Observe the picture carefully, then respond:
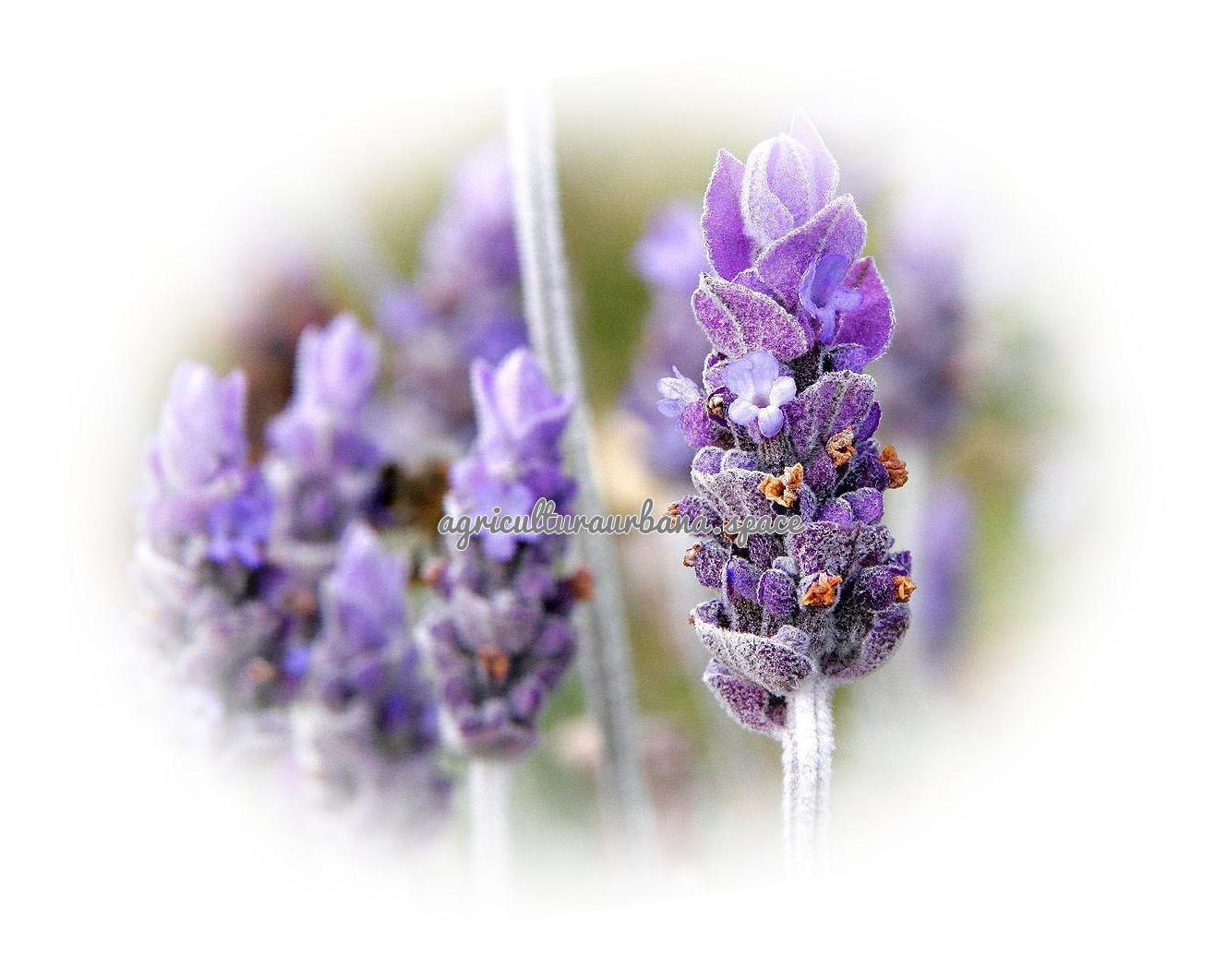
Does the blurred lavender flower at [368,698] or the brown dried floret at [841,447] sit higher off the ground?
the brown dried floret at [841,447]

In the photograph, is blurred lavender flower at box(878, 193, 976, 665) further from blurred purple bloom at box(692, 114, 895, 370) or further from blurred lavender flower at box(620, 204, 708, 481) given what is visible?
blurred purple bloom at box(692, 114, 895, 370)

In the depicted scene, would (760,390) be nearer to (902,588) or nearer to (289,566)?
(902,588)

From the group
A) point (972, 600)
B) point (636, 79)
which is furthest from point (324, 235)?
point (972, 600)

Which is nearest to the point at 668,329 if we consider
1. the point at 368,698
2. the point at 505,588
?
the point at 505,588

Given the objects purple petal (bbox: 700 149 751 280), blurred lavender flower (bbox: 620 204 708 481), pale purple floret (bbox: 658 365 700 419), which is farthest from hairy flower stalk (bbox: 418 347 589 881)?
blurred lavender flower (bbox: 620 204 708 481)

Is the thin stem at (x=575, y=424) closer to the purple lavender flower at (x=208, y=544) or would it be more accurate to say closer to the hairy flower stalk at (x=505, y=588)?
the hairy flower stalk at (x=505, y=588)

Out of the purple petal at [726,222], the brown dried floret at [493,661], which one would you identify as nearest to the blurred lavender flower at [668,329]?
the brown dried floret at [493,661]

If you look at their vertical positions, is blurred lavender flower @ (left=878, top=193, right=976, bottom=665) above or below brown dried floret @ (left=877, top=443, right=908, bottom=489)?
above
